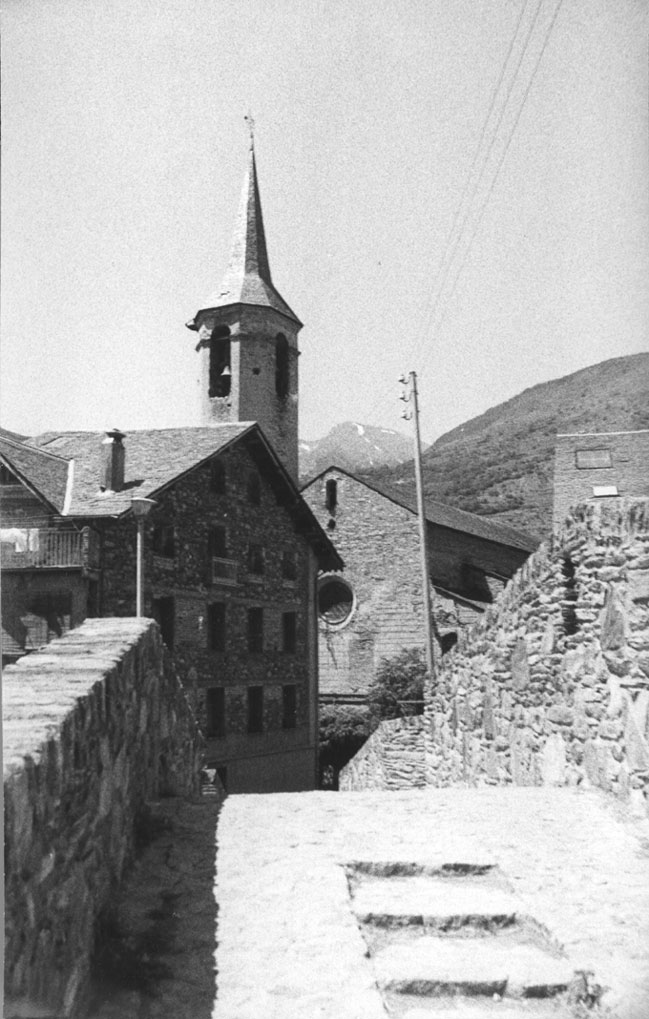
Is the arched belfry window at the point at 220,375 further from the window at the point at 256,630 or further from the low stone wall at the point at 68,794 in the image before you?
the low stone wall at the point at 68,794

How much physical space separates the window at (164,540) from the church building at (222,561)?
0.03 meters

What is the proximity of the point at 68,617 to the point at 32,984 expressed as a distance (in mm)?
17868

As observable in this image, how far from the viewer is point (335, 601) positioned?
35.2 m

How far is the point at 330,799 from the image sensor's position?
5719mm

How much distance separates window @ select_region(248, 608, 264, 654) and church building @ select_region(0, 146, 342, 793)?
30 millimetres

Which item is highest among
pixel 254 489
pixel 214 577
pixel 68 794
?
pixel 254 489

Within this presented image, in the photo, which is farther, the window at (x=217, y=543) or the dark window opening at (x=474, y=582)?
the dark window opening at (x=474, y=582)

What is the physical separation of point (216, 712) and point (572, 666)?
18.9m

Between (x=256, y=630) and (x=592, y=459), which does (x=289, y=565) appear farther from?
(x=592, y=459)

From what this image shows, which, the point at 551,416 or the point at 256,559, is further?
the point at 256,559

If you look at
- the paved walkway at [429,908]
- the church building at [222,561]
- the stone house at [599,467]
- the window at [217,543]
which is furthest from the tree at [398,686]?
the paved walkway at [429,908]

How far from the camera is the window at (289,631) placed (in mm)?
26891

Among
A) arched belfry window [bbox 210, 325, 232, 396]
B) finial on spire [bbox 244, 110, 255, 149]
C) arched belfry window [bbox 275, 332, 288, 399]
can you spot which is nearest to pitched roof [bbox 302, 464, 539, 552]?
arched belfry window [bbox 275, 332, 288, 399]

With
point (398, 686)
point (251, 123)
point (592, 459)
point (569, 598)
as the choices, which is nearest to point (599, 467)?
point (592, 459)
